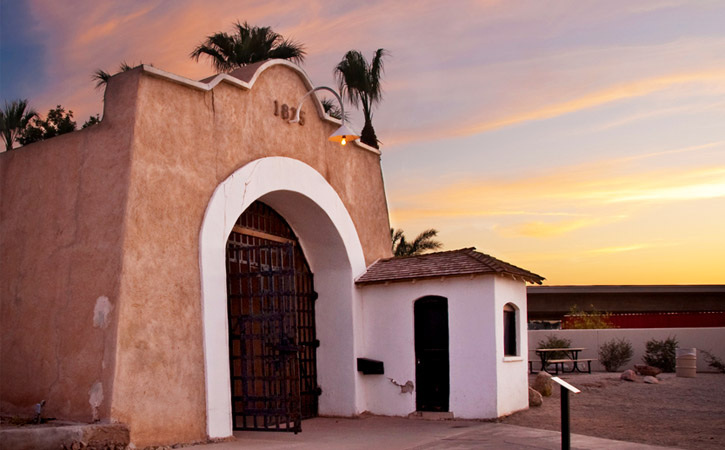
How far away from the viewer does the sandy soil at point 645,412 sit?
39.9 ft

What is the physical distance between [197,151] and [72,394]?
371cm

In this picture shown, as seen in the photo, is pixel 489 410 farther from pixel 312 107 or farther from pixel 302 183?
pixel 312 107

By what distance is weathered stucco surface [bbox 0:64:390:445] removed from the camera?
9.67 m

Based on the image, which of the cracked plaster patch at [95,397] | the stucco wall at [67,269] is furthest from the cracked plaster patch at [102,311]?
the cracked plaster patch at [95,397]

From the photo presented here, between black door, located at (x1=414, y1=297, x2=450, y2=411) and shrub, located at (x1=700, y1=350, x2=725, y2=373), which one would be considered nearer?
black door, located at (x1=414, y1=297, x2=450, y2=411)

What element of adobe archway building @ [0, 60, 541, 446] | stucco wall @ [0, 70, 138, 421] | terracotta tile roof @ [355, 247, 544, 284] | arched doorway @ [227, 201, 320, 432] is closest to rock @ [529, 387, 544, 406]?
adobe archway building @ [0, 60, 541, 446]

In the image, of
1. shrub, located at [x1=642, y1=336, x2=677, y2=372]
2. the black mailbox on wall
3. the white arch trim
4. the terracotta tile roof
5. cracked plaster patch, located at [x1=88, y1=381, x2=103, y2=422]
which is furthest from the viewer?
shrub, located at [x1=642, y1=336, x2=677, y2=372]

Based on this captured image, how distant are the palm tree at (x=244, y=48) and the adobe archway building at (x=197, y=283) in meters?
9.58

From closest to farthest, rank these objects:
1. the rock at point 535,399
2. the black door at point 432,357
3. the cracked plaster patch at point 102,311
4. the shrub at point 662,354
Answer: the cracked plaster patch at point 102,311, the black door at point 432,357, the rock at point 535,399, the shrub at point 662,354

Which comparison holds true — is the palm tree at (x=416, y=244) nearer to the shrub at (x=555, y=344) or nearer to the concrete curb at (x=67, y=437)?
the shrub at (x=555, y=344)

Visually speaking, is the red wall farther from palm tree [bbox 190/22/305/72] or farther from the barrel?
palm tree [bbox 190/22/305/72]

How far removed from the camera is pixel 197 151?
36.5ft

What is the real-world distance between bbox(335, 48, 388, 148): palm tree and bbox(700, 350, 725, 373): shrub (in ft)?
41.6

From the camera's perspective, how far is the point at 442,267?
1410cm
